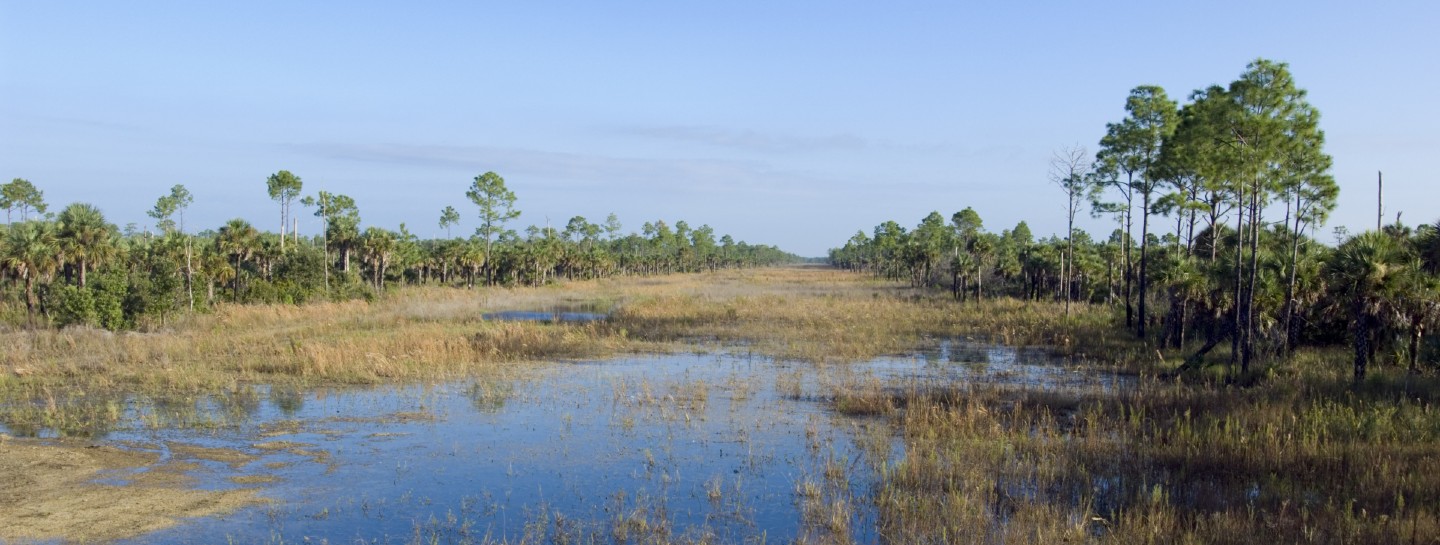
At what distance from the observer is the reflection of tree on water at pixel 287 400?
16812 millimetres

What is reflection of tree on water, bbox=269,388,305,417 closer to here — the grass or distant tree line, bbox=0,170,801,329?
the grass

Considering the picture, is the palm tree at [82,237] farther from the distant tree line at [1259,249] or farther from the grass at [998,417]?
the distant tree line at [1259,249]

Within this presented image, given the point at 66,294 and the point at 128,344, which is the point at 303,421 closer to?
the point at 128,344

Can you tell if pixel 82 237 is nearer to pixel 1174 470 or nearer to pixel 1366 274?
pixel 1174 470

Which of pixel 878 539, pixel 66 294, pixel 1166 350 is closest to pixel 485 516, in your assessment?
pixel 878 539

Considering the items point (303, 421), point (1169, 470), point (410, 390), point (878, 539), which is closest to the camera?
point (878, 539)

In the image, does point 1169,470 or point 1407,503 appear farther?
point 1169,470

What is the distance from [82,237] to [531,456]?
3466 centimetres

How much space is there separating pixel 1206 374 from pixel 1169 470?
1036 centimetres

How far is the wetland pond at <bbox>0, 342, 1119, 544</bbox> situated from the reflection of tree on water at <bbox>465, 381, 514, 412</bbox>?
0.27 ft

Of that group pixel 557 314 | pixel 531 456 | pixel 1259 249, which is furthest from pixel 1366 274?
pixel 557 314

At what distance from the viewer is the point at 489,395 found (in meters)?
18.7

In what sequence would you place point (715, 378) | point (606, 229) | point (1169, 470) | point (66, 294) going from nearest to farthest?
point (1169, 470) < point (715, 378) < point (66, 294) < point (606, 229)

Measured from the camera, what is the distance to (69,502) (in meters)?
10.1
